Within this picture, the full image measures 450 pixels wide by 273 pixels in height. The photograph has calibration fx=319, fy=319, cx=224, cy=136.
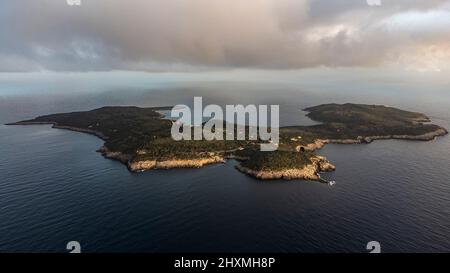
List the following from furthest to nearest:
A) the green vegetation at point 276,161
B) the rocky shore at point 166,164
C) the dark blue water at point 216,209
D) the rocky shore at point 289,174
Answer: the rocky shore at point 166,164
the green vegetation at point 276,161
the rocky shore at point 289,174
the dark blue water at point 216,209

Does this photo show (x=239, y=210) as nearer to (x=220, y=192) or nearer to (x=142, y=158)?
(x=220, y=192)

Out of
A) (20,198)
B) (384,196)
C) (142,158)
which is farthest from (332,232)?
(20,198)

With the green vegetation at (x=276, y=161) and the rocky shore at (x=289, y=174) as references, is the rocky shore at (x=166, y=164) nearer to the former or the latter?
the green vegetation at (x=276, y=161)

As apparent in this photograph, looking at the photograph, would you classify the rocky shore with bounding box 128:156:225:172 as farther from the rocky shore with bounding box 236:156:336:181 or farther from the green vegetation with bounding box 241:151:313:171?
the rocky shore with bounding box 236:156:336:181

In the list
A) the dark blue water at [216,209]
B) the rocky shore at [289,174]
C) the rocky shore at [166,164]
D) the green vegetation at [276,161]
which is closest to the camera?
the dark blue water at [216,209]

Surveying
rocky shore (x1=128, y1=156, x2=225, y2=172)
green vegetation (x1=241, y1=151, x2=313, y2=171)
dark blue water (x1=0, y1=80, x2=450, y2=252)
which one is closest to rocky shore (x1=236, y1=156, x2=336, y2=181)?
green vegetation (x1=241, y1=151, x2=313, y2=171)

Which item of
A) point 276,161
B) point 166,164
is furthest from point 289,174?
point 166,164

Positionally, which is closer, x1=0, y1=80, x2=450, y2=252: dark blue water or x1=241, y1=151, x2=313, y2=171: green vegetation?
x1=0, y1=80, x2=450, y2=252: dark blue water

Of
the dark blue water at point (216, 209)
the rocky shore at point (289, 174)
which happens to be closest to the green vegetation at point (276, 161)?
the rocky shore at point (289, 174)

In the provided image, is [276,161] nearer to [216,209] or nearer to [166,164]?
[216,209]
